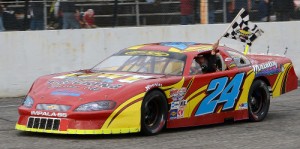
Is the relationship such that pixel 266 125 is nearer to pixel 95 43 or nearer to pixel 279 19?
pixel 95 43

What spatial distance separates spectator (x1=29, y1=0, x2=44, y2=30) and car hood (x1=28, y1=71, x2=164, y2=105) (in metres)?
5.31

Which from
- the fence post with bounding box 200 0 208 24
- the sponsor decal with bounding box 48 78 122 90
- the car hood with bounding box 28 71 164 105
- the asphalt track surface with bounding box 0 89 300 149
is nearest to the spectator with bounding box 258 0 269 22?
the fence post with bounding box 200 0 208 24

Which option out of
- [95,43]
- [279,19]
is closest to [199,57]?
[95,43]

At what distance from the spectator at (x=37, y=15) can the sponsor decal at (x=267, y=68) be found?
543 centimetres

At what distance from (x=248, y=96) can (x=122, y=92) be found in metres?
2.65

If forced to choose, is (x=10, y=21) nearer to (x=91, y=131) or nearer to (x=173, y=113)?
(x=173, y=113)

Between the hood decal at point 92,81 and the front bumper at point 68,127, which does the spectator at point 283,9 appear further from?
the front bumper at point 68,127

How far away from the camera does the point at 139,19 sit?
1612 cm

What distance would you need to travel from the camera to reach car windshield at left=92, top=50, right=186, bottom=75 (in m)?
9.93

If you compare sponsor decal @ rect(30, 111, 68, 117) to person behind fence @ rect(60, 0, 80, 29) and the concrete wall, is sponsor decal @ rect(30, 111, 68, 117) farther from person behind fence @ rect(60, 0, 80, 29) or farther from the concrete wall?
person behind fence @ rect(60, 0, 80, 29)

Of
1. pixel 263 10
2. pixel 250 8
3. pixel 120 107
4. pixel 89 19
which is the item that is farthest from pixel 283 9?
pixel 120 107

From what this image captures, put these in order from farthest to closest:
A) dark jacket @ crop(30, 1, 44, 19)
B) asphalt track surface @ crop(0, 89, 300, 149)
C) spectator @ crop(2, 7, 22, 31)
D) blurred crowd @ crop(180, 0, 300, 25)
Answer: blurred crowd @ crop(180, 0, 300, 25)
dark jacket @ crop(30, 1, 44, 19)
spectator @ crop(2, 7, 22, 31)
asphalt track surface @ crop(0, 89, 300, 149)

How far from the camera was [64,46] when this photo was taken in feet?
48.8

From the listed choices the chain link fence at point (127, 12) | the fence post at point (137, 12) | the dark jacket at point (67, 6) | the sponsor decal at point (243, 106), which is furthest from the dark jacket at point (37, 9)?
the sponsor decal at point (243, 106)
